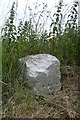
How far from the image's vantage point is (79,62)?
4156mm

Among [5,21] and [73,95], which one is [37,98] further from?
[5,21]

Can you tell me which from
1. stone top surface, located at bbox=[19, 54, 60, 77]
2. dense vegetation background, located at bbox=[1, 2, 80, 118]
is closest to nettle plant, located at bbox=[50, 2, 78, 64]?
dense vegetation background, located at bbox=[1, 2, 80, 118]

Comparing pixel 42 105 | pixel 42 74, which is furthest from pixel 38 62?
pixel 42 105

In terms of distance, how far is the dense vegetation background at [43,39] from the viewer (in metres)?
3.99

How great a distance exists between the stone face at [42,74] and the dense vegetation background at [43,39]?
0.21 meters

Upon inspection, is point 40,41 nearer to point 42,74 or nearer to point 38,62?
point 38,62

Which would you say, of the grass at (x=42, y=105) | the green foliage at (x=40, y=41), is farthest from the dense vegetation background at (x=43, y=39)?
the grass at (x=42, y=105)

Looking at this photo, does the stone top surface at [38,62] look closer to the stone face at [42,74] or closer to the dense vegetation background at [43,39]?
the stone face at [42,74]

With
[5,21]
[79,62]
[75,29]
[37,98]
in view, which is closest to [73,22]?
[75,29]

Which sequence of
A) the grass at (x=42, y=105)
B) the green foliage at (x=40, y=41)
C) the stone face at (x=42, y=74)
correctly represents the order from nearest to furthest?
the grass at (x=42, y=105) → the stone face at (x=42, y=74) → the green foliage at (x=40, y=41)

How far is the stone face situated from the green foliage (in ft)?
0.67

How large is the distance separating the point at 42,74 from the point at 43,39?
2.37ft

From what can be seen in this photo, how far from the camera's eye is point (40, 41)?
4.25 meters

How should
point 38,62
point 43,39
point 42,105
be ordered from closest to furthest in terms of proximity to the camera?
1. point 42,105
2. point 38,62
3. point 43,39
